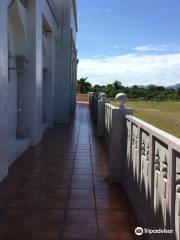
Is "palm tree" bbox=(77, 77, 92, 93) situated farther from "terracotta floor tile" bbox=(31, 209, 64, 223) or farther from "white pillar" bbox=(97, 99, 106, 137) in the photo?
"terracotta floor tile" bbox=(31, 209, 64, 223)

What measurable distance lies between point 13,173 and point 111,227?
121 inches

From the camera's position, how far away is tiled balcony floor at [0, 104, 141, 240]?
14.8 feet

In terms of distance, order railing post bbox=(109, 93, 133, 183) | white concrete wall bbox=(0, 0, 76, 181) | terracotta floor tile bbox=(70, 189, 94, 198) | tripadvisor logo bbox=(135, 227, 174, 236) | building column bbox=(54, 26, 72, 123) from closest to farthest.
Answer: tripadvisor logo bbox=(135, 227, 174, 236)
terracotta floor tile bbox=(70, 189, 94, 198)
white concrete wall bbox=(0, 0, 76, 181)
railing post bbox=(109, 93, 133, 183)
building column bbox=(54, 26, 72, 123)

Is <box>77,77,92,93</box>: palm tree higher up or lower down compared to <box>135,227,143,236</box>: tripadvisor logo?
higher up

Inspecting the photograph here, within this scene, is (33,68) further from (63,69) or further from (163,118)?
(163,118)

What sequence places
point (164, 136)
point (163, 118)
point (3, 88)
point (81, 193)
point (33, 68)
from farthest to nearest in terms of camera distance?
point (163, 118)
point (33, 68)
point (3, 88)
point (81, 193)
point (164, 136)

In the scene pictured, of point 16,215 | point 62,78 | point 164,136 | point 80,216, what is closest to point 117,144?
point 80,216

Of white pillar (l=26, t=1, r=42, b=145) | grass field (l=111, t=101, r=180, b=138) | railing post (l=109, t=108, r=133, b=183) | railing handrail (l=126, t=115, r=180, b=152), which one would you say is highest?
white pillar (l=26, t=1, r=42, b=145)

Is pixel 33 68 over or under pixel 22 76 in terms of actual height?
over

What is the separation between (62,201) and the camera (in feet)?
18.5

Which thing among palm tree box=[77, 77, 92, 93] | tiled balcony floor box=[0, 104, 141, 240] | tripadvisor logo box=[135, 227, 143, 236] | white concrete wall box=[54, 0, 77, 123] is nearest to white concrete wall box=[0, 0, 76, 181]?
tiled balcony floor box=[0, 104, 141, 240]

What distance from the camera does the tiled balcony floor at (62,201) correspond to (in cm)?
452

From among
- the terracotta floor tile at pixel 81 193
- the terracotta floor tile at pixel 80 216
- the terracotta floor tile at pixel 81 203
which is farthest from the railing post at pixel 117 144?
the terracotta floor tile at pixel 80 216

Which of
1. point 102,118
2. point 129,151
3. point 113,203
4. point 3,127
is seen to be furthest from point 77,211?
point 102,118
